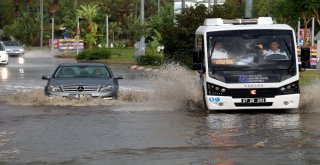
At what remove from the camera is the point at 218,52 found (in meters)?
20.5

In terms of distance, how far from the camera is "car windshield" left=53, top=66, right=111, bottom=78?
77.4ft

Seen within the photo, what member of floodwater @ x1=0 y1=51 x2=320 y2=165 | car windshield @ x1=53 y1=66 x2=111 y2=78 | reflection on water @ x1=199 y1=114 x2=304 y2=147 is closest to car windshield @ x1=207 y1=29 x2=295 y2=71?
floodwater @ x1=0 y1=51 x2=320 y2=165

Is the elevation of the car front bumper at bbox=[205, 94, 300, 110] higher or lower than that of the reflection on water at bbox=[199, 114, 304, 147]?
higher

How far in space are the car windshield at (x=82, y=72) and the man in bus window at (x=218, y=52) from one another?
14.2ft

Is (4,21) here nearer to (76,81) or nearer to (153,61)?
(153,61)

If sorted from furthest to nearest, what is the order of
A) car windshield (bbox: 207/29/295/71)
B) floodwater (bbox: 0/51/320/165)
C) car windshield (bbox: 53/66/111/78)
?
car windshield (bbox: 53/66/111/78) < car windshield (bbox: 207/29/295/71) < floodwater (bbox: 0/51/320/165)

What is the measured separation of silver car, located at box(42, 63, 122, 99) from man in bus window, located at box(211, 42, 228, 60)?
3.62 m

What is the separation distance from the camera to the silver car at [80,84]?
22391 millimetres

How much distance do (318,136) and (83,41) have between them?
7463 cm

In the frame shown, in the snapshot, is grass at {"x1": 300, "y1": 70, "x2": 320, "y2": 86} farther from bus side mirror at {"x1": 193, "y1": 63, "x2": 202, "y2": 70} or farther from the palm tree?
the palm tree

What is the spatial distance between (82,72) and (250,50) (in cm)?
561

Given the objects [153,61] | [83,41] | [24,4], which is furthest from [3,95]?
[24,4]

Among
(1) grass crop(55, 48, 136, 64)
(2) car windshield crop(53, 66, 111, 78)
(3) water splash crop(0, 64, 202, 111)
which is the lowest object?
(1) grass crop(55, 48, 136, 64)

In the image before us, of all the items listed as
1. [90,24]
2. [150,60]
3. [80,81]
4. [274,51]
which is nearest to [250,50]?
[274,51]
